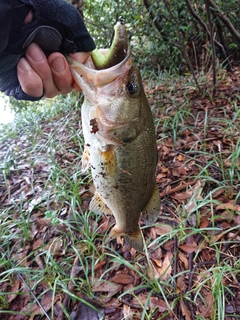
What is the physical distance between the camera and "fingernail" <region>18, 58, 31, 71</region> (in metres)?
1.31

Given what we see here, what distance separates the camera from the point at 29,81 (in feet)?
4.48

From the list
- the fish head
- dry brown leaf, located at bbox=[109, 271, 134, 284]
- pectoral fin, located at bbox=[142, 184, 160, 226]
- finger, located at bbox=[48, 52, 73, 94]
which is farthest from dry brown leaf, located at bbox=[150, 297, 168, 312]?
finger, located at bbox=[48, 52, 73, 94]

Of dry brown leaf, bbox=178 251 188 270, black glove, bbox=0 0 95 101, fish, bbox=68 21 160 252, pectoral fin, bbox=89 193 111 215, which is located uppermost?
black glove, bbox=0 0 95 101

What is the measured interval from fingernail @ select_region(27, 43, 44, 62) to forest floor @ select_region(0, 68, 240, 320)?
1.53 metres

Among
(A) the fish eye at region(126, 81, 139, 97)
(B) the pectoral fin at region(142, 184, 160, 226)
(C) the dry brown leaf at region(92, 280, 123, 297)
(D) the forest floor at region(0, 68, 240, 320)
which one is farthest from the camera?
(C) the dry brown leaf at region(92, 280, 123, 297)

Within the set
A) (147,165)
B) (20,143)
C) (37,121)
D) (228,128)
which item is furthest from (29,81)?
(37,121)

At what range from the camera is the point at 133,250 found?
2.31 metres

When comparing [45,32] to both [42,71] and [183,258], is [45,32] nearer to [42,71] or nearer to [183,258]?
[42,71]

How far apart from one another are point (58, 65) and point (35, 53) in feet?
0.38

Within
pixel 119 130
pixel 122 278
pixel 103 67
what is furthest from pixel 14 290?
pixel 103 67

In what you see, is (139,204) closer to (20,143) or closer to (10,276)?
(10,276)

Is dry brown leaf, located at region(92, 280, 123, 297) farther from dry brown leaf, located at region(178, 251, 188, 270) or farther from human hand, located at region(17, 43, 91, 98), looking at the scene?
human hand, located at region(17, 43, 91, 98)

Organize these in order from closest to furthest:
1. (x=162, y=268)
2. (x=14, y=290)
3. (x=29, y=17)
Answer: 1. (x=29, y=17)
2. (x=162, y=268)
3. (x=14, y=290)

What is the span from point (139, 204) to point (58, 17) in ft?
3.60
